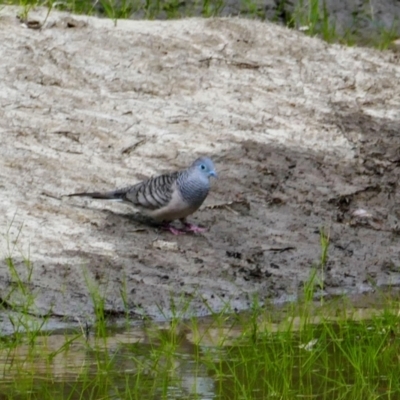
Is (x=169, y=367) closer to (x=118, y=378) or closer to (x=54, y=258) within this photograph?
(x=118, y=378)

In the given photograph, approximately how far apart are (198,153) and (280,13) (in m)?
3.60

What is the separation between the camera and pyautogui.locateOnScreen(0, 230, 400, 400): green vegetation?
5594 millimetres

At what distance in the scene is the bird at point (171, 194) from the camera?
8.05m

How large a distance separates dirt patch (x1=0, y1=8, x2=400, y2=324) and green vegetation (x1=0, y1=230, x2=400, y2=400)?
0.94ft

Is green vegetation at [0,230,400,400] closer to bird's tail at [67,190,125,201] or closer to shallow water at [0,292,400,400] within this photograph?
shallow water at [0,292,400,400]

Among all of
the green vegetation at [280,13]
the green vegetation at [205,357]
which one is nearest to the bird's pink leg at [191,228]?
the green vegetation at [205,357]

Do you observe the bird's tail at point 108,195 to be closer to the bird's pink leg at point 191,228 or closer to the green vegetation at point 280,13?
the bird's pink leg at point 191,228

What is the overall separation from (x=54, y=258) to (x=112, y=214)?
0.96 meters

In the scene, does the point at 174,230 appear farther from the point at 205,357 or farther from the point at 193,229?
the point at 205,357

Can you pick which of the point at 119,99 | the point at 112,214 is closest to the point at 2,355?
the point at 112,214

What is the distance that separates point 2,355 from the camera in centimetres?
611

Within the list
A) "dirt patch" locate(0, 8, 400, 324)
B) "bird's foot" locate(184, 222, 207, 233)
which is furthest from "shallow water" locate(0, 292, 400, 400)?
"bird's foot" locate(184, 222, 207, 233)

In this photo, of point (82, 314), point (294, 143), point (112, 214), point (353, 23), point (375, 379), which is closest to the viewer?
point (375, 379)

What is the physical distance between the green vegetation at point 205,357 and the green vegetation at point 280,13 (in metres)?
5.23
